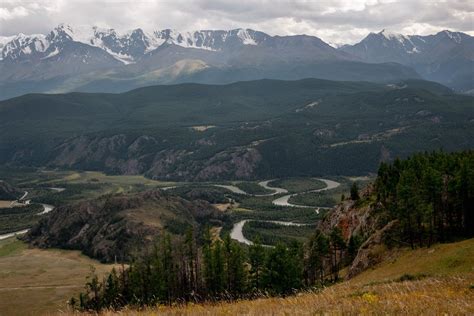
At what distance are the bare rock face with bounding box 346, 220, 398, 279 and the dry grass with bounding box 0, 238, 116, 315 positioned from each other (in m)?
48.4

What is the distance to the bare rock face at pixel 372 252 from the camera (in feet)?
243

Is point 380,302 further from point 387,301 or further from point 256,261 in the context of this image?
point 256,261

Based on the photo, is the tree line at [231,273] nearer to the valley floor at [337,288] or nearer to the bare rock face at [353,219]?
the bare rock face at [353,219]

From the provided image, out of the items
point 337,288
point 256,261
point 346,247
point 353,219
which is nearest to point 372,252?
point 346,247

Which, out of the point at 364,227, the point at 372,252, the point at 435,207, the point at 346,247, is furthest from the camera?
the point at 364,227

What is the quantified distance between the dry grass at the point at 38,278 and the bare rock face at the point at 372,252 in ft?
159

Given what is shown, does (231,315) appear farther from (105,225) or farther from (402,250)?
(105,225)

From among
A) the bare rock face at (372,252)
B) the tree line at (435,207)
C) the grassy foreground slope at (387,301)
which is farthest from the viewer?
the tree line at (435,207)

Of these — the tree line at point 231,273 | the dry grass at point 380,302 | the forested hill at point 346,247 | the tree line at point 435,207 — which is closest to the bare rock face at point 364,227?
the forested hill at point 346,247

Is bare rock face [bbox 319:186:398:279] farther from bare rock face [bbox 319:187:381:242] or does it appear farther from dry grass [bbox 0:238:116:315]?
dry grass [bbox 0:238:116:315]

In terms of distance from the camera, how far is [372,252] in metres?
74.9

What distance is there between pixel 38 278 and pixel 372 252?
101 m

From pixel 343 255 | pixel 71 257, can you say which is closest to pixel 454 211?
pixel 343 255

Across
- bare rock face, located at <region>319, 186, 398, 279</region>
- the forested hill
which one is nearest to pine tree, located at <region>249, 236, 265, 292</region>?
the forested hill
